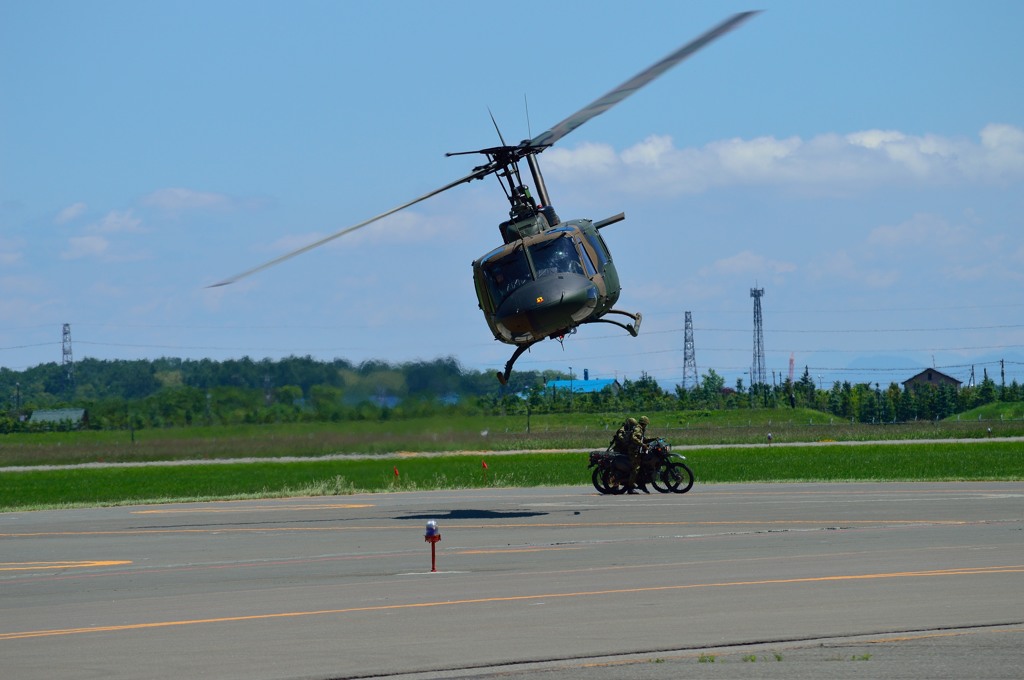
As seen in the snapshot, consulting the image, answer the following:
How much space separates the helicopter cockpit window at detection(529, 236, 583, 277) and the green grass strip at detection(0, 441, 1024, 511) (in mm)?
13351

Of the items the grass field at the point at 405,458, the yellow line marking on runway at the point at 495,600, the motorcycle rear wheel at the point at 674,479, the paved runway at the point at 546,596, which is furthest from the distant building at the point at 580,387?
the yellow line marking on runway at the point at 495,600

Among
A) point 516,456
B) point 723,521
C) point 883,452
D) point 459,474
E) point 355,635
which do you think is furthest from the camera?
point 516,456

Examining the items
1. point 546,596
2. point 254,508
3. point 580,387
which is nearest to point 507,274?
point 254,508

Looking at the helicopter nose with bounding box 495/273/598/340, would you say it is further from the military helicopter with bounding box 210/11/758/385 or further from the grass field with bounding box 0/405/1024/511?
the grass field with bounding box 0/405/1024/511

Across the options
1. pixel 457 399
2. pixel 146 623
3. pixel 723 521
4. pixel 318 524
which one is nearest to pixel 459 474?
pixel 457 399

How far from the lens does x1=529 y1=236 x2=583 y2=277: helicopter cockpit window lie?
2819 centimetres

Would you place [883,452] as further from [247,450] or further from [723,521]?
[723,521]

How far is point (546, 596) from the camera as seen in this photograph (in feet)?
46.6

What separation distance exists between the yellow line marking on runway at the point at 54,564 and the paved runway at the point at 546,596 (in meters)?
0.11

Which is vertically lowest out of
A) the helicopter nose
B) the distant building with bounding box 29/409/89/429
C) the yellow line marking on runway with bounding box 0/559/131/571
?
the yellow line marking on runway with bounding box 0/559/131/571

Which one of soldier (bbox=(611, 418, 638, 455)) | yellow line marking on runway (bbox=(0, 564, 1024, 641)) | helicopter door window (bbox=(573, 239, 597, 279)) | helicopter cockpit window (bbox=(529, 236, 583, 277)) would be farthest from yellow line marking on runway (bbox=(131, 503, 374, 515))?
yellow line marking on runway (bbox=(0, 564, 1024, 641))

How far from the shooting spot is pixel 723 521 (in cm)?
2386

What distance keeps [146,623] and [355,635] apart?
2.63m

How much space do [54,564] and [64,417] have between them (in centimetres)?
2130
